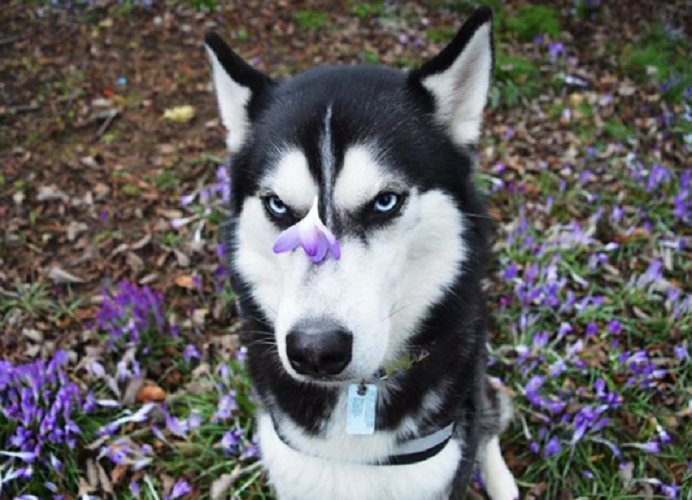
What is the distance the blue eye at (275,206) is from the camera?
88.2 inches

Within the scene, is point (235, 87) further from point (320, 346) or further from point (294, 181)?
point (320, 346)

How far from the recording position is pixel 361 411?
2.42 meters

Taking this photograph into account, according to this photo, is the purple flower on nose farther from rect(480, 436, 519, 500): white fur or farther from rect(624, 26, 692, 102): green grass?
rect(624, 26, 692, 102): green grass

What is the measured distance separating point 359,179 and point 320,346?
1.87 ft

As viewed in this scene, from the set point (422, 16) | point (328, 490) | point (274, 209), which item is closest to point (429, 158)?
point (274, 209)

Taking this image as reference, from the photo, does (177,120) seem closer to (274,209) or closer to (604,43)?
(274,209)

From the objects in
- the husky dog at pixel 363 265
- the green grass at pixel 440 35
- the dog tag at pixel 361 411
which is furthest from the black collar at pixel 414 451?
the green grass at pixel 440 35

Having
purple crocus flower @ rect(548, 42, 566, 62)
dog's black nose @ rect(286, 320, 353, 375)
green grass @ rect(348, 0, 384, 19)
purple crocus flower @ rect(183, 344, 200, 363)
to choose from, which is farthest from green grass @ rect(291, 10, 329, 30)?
dog's black nose @ rect(286, 320, 353, 375)

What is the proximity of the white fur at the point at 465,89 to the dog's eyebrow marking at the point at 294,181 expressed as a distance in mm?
555

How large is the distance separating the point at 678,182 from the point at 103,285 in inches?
161

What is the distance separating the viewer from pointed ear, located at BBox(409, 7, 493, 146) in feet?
7.09

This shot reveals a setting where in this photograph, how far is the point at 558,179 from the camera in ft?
16.2

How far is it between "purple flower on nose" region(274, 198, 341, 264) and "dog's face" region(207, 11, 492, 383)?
1.8 inches

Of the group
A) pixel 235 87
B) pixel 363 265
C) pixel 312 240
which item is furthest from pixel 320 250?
pixel 235 87
